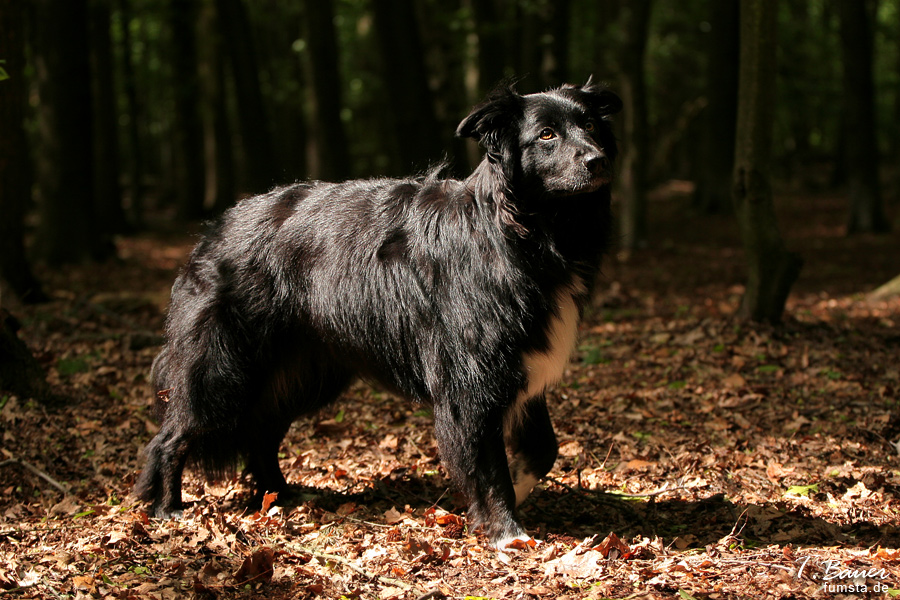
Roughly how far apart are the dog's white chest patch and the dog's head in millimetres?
509

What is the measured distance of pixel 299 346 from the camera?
438cm

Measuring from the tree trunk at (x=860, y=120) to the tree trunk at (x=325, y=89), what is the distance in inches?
359

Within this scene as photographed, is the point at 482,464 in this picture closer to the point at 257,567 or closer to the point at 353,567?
the point at 353,567

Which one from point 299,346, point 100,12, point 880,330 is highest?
point 100,12

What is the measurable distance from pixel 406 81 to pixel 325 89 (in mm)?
3404

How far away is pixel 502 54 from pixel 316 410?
43.4 feet

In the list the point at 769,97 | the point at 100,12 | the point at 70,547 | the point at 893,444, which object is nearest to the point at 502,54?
the point at 100,12

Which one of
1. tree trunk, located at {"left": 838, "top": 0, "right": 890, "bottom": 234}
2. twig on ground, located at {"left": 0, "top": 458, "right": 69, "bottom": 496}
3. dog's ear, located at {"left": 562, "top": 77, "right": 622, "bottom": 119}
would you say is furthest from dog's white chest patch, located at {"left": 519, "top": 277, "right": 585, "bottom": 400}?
tree trunk, located at {"left": 838, "top": 0, "right": 890, "bottom": 234}

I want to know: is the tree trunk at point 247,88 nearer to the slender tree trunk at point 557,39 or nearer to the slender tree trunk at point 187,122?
the slender tree trunk at point 187,122

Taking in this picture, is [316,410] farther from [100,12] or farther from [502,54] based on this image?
[100,12]

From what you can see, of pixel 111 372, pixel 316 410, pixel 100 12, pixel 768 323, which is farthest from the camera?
pixel 100 12

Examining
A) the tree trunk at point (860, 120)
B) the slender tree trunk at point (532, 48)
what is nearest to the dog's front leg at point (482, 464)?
the slender tree trunk at point (532, 48)

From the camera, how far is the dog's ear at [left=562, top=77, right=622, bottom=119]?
3945 millimetres

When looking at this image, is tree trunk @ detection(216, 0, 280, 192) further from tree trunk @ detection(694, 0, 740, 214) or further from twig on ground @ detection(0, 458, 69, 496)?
twig on ground @ detection(0, 458, 69, 496)
